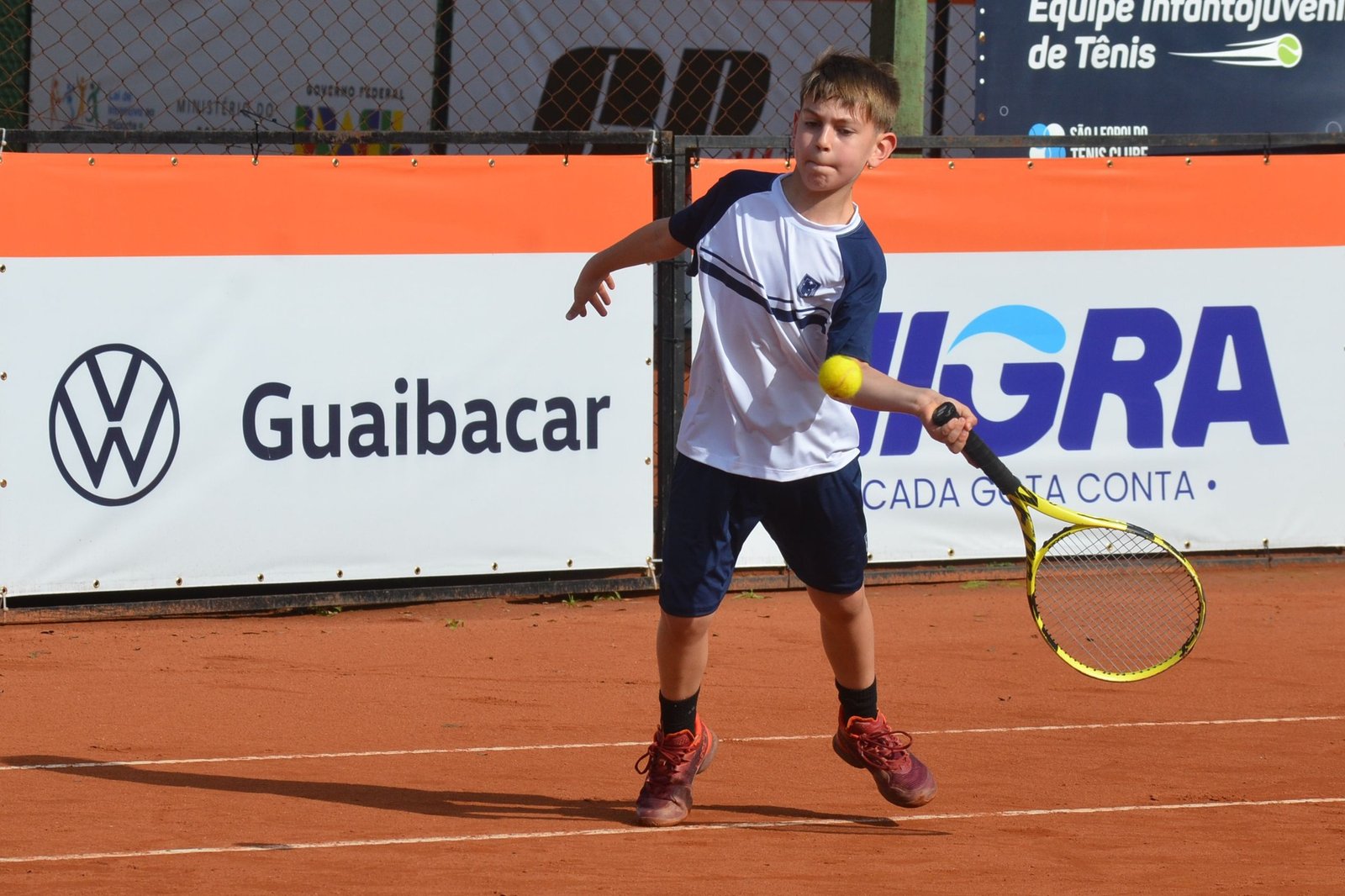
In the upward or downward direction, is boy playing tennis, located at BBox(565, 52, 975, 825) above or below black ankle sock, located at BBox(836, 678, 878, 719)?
above

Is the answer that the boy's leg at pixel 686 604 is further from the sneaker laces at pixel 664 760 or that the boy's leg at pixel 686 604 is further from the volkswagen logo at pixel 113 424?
the volkswagen logo at pixel 113 424

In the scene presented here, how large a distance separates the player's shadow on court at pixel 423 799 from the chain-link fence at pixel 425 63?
16.5ft

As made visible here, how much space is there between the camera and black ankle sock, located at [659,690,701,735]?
13.2 feet

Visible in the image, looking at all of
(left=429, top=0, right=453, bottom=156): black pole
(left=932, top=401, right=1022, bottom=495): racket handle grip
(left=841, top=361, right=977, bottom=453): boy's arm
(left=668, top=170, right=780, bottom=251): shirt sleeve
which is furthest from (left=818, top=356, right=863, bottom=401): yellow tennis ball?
(left=429, top=0, right=453, bottom=156): black pole

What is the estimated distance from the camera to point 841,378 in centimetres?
354

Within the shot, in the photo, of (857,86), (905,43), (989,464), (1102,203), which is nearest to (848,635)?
(989,464)

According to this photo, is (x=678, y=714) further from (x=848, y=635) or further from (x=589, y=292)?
(x=589, y=292)

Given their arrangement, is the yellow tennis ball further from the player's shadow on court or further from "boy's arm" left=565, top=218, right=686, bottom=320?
the player's shadow on court

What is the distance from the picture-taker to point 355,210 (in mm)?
6258

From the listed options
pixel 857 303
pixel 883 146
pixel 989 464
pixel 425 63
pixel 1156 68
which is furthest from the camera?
pixel 425 63

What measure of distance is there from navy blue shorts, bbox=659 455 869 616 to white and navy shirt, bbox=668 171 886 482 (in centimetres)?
5

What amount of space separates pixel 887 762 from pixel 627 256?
142 cm

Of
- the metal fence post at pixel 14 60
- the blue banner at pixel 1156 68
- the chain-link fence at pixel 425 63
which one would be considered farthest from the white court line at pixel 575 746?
the metal fence post at pixel 14 60

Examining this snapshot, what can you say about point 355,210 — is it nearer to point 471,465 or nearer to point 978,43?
point 471,465
